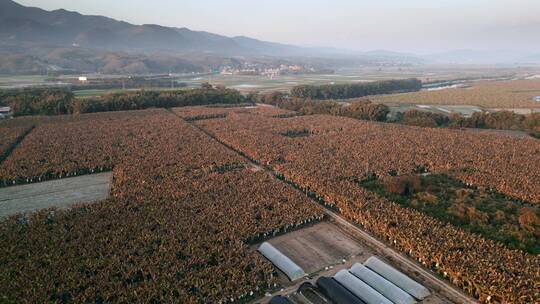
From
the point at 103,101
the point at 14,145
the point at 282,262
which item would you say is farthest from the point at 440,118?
the point at 14,145

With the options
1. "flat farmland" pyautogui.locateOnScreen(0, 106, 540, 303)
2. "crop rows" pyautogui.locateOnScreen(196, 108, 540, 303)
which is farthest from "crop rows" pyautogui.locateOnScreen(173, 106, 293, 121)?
"flat farmland" pyautogui.locateOnScreen(0, 106, 540, 303)

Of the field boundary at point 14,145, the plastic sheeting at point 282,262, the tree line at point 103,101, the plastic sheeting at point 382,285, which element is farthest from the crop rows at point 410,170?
the field boundary at point 14,145

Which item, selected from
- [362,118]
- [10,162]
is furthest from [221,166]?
[362,118]

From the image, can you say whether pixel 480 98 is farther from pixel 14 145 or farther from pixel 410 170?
pixel 14 145

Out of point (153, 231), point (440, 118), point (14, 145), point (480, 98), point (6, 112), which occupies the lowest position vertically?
point (153, 231)

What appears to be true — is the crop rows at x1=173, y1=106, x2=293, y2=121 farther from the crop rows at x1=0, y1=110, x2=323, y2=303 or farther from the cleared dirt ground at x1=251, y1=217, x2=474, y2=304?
the cleared dirt ground at x1=251, y1=217, x2=474, y2=304

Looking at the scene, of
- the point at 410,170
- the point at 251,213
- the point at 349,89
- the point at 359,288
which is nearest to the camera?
the point at 359,288
